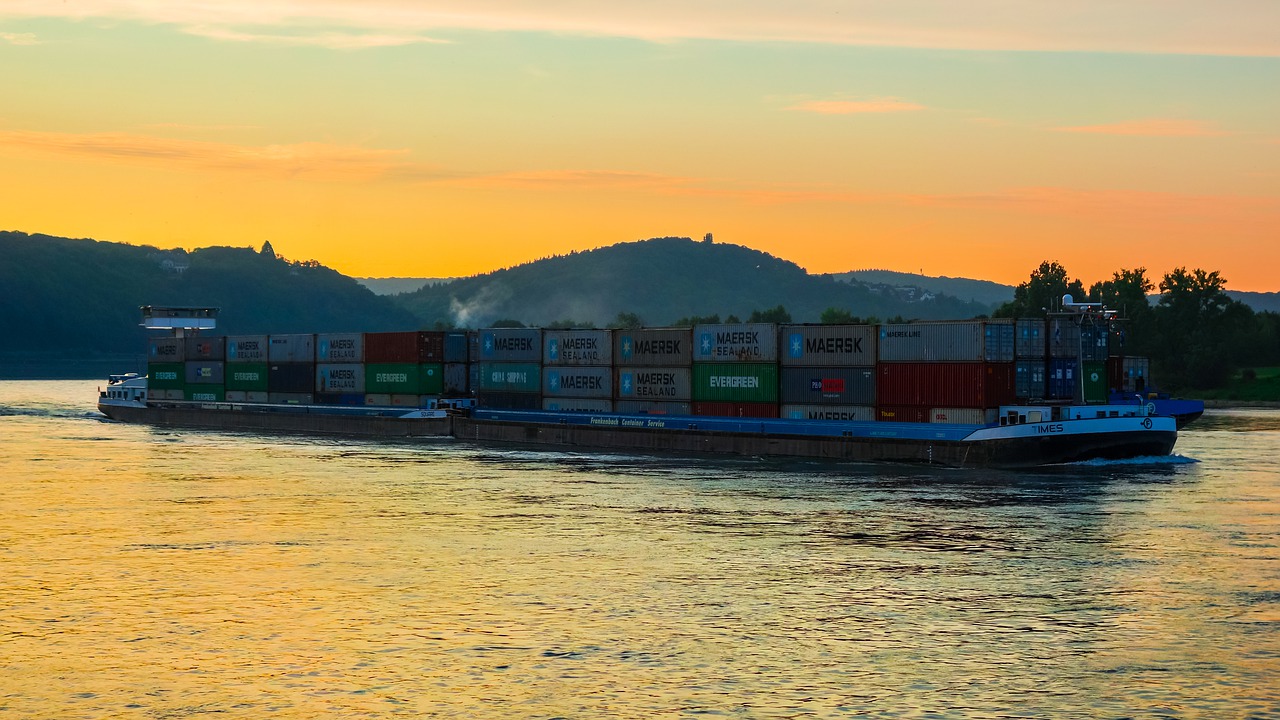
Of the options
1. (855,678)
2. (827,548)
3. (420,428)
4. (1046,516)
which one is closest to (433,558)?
(827,548)

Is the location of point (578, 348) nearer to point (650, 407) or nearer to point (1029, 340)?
point (650, 407)

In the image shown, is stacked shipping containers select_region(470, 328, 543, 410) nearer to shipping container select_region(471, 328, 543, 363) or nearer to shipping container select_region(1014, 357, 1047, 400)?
shipping container select_region(471, 328, 543, 363)

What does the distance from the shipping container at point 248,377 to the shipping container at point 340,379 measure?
24.8 feet

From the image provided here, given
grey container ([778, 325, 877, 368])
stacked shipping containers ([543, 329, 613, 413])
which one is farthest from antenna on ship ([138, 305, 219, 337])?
grey container ([778, 325, 877, 368])

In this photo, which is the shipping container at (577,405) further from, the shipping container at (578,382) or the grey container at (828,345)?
the grey container at (828,345)

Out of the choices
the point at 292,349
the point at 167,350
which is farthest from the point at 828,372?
the point at 167,350

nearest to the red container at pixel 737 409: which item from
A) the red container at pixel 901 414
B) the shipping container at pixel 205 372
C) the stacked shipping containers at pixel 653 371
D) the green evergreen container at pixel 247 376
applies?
the stacked shipping containers at pixel 653 371

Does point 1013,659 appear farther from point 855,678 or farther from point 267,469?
point 267,469

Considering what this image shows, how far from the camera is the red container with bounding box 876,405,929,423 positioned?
241 ft

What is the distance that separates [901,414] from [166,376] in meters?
87.0

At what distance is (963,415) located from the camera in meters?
71.6

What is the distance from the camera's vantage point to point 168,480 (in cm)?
6712

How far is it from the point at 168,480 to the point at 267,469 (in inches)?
308

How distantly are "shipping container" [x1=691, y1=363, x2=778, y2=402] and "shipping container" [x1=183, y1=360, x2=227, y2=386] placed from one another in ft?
193
